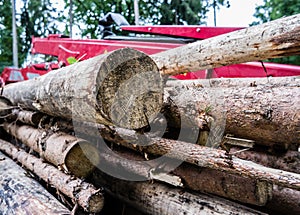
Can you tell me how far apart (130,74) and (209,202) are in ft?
3.01

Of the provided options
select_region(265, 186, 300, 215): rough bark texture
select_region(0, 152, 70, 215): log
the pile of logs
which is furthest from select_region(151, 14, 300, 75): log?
select_region(0, 152, 70, 215): log

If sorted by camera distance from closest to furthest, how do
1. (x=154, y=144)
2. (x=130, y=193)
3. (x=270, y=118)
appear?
(x=270, y=118)
(x=154, y=144)
(x=130, y=193)

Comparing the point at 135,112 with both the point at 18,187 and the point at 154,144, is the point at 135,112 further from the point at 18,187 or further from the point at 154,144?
the point at 18,187

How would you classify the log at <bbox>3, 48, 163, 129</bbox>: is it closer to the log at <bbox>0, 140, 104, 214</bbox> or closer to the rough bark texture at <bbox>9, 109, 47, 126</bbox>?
the log at <bbox>0, 140, 104, 214</bbox>

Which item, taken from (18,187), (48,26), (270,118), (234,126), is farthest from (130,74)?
(48,26)

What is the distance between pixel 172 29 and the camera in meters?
4.27

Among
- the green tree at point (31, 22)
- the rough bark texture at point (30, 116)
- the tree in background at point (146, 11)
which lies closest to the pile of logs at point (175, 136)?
the rough bark texture at point (30, 116)

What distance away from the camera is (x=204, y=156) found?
170cm

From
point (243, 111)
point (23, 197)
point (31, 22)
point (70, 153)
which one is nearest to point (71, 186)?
point (70, 153)

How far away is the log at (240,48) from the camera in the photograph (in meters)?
1.69

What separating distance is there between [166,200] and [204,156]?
53cm

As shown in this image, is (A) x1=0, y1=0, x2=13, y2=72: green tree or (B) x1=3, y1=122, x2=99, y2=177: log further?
(A) x1=0, y1=0, x2=13, y2=72: green tree

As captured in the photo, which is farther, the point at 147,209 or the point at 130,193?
the point at 130,193

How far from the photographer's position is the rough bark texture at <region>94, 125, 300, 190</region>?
140cm
